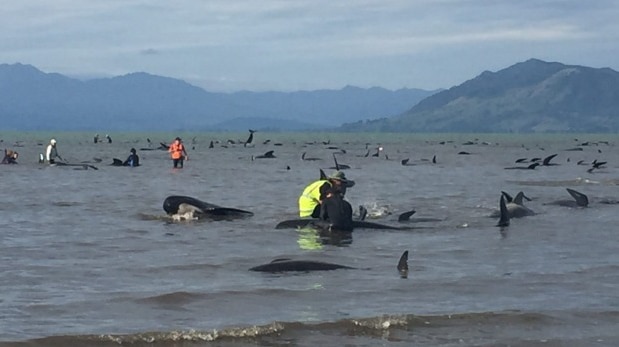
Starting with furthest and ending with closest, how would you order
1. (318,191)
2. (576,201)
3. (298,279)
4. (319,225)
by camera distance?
(576,201), (318,191), (319,225), (298,279)

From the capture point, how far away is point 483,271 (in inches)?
652

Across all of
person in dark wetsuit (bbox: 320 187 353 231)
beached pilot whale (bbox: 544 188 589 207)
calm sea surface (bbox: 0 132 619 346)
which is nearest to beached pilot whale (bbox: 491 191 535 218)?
calm sea surface (bbox: 0 132 619 346)

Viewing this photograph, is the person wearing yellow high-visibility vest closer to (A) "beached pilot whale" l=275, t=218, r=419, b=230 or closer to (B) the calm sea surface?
(A) "beached pilot whale" l=275, t=218, r=419, b=230

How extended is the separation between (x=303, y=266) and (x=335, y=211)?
385 cm

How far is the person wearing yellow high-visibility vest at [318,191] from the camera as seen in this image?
19.5m

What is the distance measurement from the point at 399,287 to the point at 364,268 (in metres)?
1.71

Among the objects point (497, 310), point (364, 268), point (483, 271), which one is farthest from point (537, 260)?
point (497, 310)

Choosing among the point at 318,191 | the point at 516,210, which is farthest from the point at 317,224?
the point at 516,210

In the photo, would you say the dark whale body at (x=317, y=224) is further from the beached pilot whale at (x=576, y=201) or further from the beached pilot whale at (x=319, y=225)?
the beached pilot whale at (x=576, y=201)

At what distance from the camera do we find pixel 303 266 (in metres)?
16.0

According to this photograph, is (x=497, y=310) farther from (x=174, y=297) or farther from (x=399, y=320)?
(x=174, y=297)

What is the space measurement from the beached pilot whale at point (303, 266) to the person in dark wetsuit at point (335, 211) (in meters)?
3.20

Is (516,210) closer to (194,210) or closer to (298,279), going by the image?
(194,210)

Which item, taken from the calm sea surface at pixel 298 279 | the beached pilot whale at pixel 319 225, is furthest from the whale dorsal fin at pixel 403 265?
the beached pilot whale at pixel 319 225
